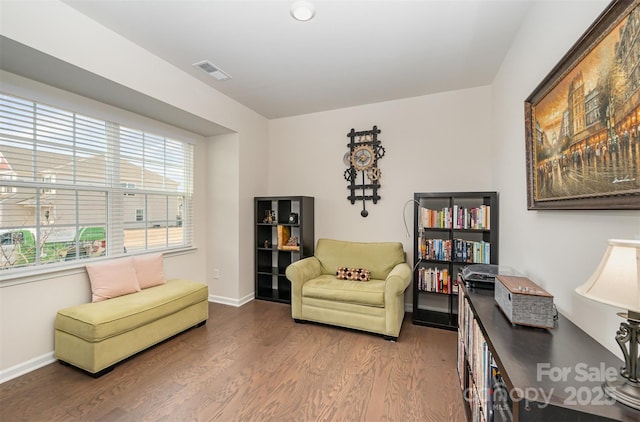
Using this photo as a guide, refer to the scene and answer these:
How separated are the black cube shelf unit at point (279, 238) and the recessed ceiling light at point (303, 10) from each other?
211 cm

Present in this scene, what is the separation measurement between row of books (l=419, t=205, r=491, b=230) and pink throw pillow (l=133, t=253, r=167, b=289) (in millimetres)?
2958

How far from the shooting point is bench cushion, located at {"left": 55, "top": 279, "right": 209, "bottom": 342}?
2.07 meters

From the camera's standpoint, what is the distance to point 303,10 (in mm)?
1923

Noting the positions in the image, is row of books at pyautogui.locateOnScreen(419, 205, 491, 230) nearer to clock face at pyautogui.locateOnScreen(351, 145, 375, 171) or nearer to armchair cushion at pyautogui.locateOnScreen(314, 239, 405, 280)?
armchair cushion at pyautogui.locateOnScreen(314, 239, 405, 280)

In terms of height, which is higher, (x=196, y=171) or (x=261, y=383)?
(x=196, y=171)

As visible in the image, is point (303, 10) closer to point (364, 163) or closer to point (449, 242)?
point (364, 163)

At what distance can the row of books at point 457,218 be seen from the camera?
9.31 ft

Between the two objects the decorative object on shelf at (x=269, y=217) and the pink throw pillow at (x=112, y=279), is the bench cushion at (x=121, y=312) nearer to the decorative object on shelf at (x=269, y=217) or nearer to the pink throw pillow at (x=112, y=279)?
the pink throw pillow at (x=112, y=279)

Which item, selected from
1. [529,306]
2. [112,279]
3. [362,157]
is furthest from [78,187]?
[529,306]

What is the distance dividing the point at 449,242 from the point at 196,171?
3.35 meters

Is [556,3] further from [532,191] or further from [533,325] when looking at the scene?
[533,325]

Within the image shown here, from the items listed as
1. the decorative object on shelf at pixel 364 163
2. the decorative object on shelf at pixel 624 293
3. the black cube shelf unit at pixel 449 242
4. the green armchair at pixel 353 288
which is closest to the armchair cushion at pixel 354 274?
the green armchair at pixel 353 288

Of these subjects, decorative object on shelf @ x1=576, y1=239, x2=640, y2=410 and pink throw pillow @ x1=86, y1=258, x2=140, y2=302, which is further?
pink throw pillow @ x1=86, y1=258, x2=140, y2=302

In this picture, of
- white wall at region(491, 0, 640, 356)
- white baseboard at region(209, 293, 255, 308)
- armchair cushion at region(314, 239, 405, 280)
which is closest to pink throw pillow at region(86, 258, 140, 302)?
white baseboard at region(209, 293, 255, 308)
